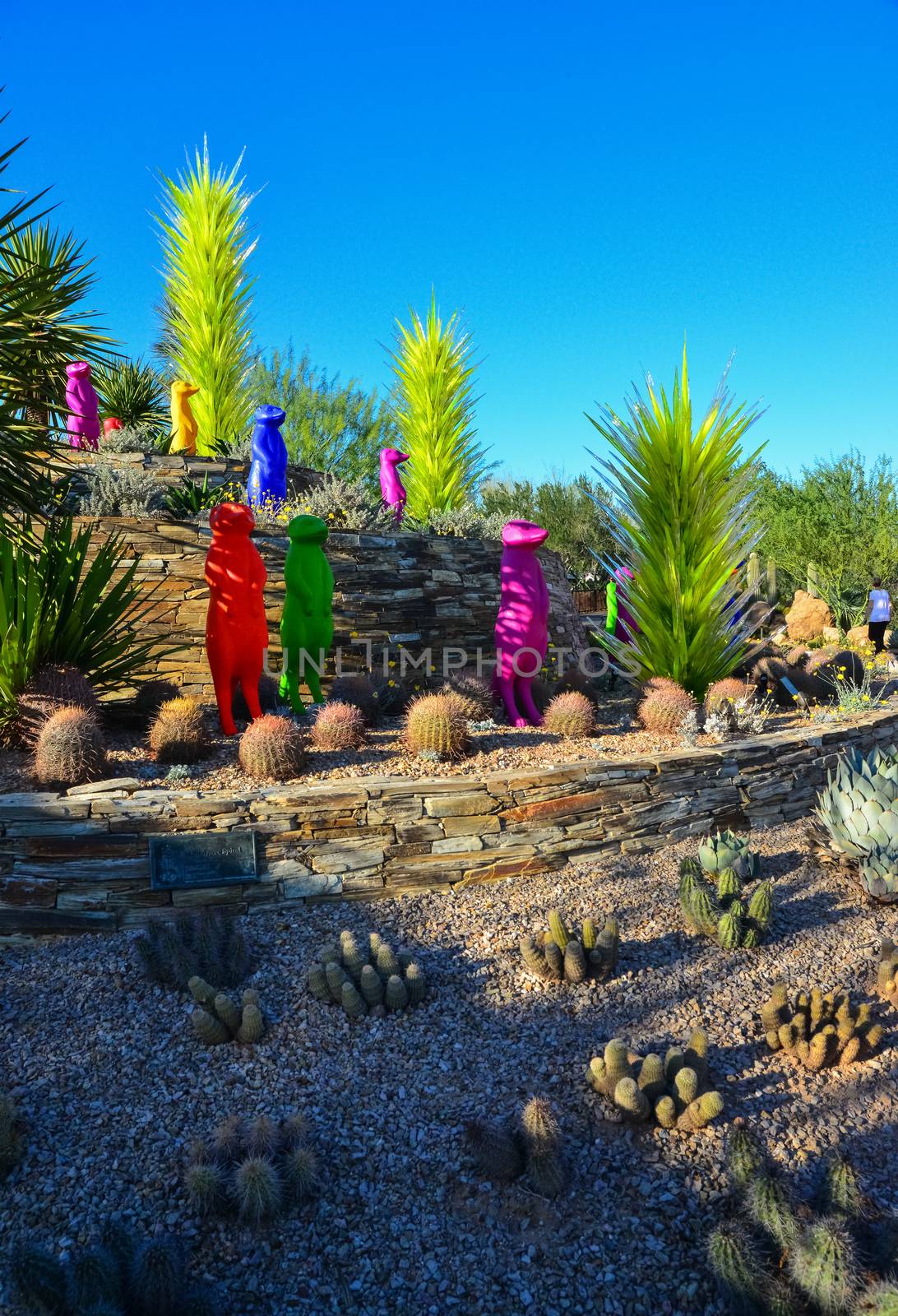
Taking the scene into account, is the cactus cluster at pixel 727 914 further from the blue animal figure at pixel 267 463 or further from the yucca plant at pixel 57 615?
the blue animal figure at pixel 267 463

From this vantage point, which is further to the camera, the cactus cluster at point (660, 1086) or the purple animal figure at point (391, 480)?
the purple animal figure at point (391, 480)

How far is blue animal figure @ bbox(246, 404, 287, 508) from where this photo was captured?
29.2 feet

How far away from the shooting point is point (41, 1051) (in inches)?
140

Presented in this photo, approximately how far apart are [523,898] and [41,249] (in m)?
14.0

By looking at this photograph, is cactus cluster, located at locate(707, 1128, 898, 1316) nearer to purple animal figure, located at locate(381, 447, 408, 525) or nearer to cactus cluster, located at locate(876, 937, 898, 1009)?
cactus cluster, located at locate(876, 937, 898, 1009)

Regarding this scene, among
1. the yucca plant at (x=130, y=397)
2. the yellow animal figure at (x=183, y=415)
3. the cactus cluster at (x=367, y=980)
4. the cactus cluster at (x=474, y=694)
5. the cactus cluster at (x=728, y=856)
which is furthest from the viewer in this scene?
the yucca plant at (x=130, y=397)

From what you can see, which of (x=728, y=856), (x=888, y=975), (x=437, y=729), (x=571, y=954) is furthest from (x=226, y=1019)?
(x=888, y=975)

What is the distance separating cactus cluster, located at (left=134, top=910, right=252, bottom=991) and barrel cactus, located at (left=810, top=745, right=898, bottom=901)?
11.6 feet

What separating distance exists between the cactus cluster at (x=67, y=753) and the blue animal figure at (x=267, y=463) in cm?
461

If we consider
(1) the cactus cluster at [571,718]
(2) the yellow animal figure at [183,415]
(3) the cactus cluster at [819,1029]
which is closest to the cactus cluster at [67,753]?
(1) the cactus cluster at [571,718]

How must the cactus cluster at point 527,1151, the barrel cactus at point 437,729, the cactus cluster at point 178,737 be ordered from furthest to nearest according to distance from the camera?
the barrel cactus at point 437,729
the cactus cluster at point 178,737
the cactus cluster at point 527,1151

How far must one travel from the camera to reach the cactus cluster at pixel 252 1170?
2717mm

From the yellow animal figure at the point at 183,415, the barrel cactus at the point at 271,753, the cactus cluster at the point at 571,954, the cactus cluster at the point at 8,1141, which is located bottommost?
the cactus cluster at the point at 8,1141

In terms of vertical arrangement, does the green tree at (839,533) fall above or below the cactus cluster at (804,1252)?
above
